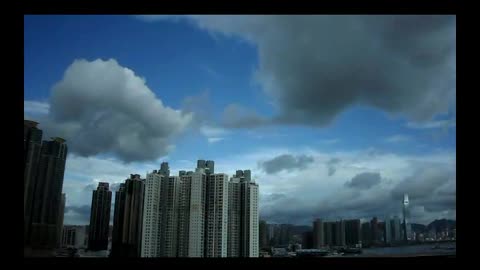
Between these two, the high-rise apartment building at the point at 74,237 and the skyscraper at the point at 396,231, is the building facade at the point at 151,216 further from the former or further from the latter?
the skyscraper at the point at 396,231

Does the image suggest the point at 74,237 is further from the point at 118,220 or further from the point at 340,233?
the point at 340,233

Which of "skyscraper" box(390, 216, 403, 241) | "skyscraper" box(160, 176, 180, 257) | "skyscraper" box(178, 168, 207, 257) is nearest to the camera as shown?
"skyscraper" box(390, 216, 403, 241)

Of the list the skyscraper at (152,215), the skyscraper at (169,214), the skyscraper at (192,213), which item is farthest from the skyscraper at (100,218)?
the skyscraper at (192,213)

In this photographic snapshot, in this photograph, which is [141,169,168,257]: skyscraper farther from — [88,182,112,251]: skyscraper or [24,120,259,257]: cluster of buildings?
[88,182,112,251]: skyscraper

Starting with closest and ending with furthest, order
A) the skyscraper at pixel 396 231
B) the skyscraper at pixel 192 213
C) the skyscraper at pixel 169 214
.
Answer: the skyscraper at pixel 396 231, the skyscraper at pixel 192 213, the skyscraper at pixel 169 214

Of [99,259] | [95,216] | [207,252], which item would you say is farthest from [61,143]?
[99,259]

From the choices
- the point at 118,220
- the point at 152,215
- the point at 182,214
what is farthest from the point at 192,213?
the point at 118,220

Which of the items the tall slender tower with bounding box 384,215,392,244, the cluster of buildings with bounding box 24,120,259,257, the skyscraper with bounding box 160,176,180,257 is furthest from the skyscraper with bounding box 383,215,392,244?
the skyscraper with bounding box 160,176,180,257
